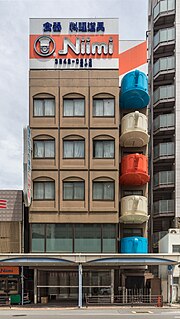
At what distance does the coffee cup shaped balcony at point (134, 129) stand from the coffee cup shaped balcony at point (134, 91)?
4.59ft

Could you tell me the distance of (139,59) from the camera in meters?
40.1

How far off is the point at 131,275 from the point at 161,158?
1460 centimetres

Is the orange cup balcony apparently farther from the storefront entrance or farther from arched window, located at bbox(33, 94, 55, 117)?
the storefront entrance

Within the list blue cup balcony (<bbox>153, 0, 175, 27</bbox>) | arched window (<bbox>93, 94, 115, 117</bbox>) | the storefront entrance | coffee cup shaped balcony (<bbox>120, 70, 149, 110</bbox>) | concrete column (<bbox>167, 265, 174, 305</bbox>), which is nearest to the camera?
concrete column (<bbox>167, 265, 174, 305</bbox>)

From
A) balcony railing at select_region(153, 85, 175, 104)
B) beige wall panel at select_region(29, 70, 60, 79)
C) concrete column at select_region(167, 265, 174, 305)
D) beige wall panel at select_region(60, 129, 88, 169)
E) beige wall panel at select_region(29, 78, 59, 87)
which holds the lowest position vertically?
concrete column at select_region(167, 265, 174, 305)

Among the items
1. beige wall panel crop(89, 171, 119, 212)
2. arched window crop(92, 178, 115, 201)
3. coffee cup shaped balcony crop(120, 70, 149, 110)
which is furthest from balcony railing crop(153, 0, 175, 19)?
arched window crop(92, 178, 115, 201)

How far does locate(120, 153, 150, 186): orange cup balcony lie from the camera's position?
36.5 meters

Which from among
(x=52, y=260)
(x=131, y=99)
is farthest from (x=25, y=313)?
(x=131, y=99)

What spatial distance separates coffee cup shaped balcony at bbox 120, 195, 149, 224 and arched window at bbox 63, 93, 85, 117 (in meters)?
8.46

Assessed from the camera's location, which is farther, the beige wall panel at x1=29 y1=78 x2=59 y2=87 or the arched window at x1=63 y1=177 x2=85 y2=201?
the beige wall panel at x1=29 y1=78 x2=59 y2=87

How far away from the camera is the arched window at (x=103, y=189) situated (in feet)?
121

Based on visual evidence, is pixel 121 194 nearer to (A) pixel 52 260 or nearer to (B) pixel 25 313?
(A) pixel 52 260

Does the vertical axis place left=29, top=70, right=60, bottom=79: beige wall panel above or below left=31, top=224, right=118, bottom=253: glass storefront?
above

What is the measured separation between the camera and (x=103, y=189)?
121ft
